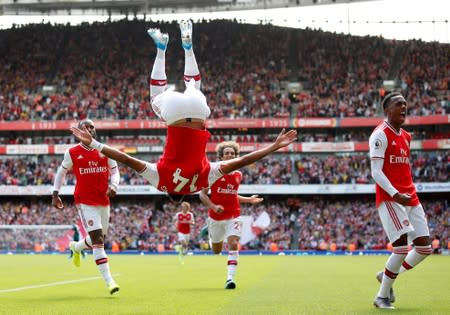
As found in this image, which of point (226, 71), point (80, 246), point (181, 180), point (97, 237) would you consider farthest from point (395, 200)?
point (226, 71)

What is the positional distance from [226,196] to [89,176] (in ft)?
9.99

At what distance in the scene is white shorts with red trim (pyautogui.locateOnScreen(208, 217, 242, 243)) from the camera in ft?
48.7

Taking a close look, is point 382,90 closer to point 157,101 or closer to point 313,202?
point 313,202

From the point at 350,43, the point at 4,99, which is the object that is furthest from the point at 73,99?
the point at 350,43

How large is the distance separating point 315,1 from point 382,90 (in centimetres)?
834

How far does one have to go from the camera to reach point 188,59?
11547mm

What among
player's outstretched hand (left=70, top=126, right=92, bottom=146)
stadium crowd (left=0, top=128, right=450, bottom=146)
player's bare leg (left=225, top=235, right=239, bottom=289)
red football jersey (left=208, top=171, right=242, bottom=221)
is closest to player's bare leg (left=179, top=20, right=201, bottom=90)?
player's outstretched hand (left=70, top=126, right=92, bottom=146)

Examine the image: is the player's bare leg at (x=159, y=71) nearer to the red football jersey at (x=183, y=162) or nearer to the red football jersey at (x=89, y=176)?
the red football jersey at (x=183, y=162)

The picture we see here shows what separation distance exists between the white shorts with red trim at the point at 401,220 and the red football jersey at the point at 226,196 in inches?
202

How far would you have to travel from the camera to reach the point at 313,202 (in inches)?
2100

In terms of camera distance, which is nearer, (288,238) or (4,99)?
(288,238)

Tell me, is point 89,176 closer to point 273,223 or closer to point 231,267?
point 231,267

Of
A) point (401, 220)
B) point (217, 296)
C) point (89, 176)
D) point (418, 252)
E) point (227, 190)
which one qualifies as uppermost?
point (89, 176)

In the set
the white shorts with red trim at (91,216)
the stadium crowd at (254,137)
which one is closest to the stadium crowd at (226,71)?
the stadium crowd at (254,137)
